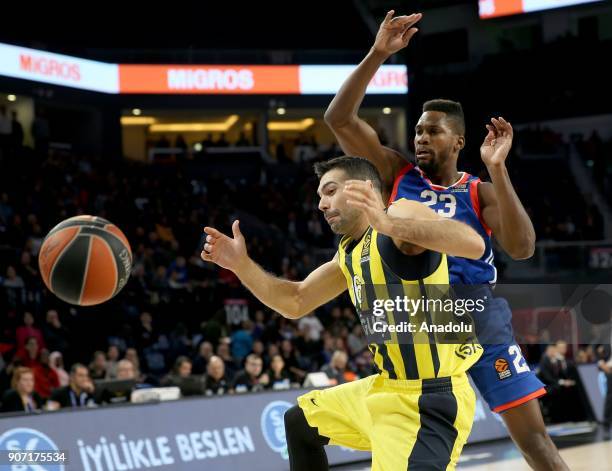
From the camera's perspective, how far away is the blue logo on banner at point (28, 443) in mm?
8062

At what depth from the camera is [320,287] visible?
471 cm

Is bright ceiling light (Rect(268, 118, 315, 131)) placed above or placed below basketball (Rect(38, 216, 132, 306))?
above

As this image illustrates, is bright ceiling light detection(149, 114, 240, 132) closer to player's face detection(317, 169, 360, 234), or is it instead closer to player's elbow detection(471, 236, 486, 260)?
player's face detection(317, 169, 360, 234)

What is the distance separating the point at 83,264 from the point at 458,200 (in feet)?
7.83

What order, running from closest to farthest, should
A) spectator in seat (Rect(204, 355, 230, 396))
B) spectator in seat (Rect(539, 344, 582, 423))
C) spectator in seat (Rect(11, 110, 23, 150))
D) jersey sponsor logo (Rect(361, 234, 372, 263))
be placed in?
jersey sponsor logo (Rect(361, 234, 372, 263)), spectator in seat (Rect(204, 355, 230, 396)), spectator in seat (Rect(539, 344, 582, 423)), spectator in seat (Rect(11, 110, 23, 150))

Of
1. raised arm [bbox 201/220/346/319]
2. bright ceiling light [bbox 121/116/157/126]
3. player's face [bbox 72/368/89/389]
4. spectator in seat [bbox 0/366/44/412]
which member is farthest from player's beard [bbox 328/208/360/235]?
bright ceiling light [bbox 121/116/157/126]

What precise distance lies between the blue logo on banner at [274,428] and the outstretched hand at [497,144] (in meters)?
5.90

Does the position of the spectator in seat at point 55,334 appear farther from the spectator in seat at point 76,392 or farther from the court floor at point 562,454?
the court floor at point 562,454

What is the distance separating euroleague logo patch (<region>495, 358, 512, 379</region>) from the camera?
498cm

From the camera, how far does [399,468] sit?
3885mm

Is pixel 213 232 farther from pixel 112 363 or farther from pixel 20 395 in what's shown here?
pixel 112 363

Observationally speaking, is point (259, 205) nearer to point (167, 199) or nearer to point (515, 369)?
point (167, 199)

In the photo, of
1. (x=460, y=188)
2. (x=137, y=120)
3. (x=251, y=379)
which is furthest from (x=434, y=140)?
(x=137, y=120)

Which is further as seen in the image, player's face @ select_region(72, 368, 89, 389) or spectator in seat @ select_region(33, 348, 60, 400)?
spectator in seat @ select_region(33, 348, 60, 400)
